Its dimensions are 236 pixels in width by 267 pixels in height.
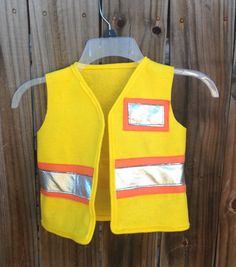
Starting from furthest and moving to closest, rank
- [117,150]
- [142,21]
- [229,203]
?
[229,203] < [142,21] < [117,150]

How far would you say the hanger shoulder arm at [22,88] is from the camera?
965mm

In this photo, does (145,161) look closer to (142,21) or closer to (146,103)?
(146,103)

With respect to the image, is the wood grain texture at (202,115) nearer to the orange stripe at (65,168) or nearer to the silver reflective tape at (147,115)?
the silver reflective tape at (147,115)

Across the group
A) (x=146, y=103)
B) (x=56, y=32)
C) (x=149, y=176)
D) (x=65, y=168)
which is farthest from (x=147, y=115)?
(x=56, y=32)

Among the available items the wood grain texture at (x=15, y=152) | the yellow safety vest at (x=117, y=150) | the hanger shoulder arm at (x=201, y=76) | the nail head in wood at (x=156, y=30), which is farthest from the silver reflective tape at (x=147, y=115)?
the wood grain texture at (x=15, y=152)

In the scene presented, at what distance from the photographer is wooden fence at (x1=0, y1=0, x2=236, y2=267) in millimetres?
997

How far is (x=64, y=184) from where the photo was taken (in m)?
0.94

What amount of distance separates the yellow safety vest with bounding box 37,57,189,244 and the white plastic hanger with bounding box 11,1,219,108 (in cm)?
3

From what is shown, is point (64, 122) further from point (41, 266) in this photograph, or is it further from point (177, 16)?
point (41, 266)

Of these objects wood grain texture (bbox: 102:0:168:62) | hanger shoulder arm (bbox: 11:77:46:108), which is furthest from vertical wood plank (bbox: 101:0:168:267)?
hanger shoulder arm (bbox: 11:77:46:108)

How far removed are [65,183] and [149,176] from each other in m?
0.24

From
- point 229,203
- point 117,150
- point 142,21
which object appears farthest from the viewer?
point 229,203

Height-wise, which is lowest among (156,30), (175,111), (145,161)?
(145,161)

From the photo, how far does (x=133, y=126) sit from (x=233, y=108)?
35 cm
